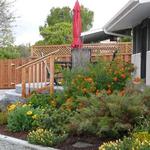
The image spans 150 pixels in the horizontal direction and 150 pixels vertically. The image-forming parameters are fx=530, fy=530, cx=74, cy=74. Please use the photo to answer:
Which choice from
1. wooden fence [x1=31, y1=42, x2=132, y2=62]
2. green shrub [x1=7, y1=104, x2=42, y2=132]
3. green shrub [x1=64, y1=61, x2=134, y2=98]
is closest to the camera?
green shrub [x1=7, y1=104, x2=42, y2=132]

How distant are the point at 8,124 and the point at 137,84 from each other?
10.2 feet

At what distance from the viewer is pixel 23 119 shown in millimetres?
11141

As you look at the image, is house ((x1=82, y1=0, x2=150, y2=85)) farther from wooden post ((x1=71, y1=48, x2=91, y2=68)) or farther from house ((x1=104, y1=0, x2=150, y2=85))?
wooden post ((x1=71, y1=48, x2=91, y2=68))

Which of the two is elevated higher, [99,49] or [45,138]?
[99,49]

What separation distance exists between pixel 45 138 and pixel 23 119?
167cm

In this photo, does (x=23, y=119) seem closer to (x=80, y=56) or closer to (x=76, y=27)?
(x=80, y=56)

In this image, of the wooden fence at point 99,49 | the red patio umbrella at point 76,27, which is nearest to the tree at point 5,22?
the wooden fence at point 99,49

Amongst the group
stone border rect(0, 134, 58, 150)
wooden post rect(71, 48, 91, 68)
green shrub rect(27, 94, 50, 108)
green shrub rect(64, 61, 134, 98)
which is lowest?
stone border rect(0, 134, 58, 150)

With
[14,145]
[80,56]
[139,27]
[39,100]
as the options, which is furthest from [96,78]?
[139,27]

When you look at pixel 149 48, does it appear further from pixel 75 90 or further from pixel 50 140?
pixel 50 140

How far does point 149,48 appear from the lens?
1655cm

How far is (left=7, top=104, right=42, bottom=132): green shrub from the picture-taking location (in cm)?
1108

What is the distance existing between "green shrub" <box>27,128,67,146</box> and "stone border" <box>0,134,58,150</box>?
11 cm

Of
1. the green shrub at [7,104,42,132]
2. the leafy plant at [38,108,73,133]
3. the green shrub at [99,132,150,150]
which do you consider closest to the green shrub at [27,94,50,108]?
the green shrub at [7,104,42,132]
